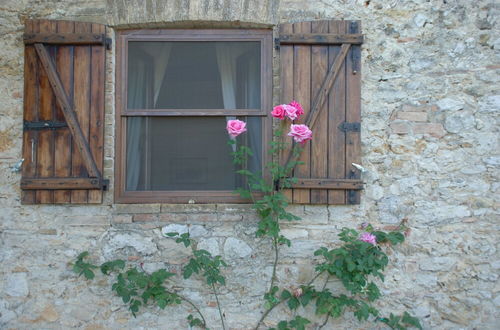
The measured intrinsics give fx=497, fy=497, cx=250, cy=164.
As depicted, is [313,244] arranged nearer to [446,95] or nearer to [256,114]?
[256,114]

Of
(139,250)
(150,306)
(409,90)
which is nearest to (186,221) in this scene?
(139,250)

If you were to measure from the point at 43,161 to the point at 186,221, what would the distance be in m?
1.20

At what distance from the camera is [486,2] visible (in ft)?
12.6

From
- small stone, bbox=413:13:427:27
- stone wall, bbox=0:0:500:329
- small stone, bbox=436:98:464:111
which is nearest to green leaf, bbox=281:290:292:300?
stone wall, bbox=0:0:500:329

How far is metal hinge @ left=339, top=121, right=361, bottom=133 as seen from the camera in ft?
12.5

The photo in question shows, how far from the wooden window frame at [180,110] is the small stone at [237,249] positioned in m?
0.33

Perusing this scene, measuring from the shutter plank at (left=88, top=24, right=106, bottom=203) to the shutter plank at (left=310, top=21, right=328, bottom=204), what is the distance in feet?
5.36

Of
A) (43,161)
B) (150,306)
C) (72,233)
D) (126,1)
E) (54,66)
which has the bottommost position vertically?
(150,306)

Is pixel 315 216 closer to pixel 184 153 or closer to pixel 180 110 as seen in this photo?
pixel 184 153

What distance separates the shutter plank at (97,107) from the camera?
3.84 meters

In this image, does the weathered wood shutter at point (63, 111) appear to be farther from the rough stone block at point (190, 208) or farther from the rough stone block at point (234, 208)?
the rough stone block at point (234, 208)

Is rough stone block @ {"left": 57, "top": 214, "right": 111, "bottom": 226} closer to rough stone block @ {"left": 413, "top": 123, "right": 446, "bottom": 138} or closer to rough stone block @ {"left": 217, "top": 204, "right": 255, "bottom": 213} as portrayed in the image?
rough stone block @ {"left": 217, "top": 204, "right": 255, "bottom": 213}

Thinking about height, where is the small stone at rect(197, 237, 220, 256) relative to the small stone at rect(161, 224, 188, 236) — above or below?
below

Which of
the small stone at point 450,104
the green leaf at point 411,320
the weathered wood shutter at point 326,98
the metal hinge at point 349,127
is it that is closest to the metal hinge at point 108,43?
the weathered wood shutter at point 326,98
